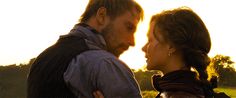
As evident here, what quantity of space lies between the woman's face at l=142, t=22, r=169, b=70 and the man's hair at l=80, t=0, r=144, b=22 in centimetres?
29

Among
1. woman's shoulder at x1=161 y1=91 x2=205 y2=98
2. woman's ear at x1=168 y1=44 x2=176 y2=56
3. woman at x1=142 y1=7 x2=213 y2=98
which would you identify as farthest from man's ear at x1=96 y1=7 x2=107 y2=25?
woman's shoulder at x1=161 y1=91 x2=205 y2=98

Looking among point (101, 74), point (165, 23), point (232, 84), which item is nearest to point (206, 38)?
point (165, 23)

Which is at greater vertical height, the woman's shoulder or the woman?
the woman

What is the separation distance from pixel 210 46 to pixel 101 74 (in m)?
1.14

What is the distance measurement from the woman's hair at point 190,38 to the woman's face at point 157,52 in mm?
47

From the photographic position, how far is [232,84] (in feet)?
204

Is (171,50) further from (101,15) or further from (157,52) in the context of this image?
(101,15)

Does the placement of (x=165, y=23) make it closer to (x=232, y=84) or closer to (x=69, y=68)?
(x=69, y=68)

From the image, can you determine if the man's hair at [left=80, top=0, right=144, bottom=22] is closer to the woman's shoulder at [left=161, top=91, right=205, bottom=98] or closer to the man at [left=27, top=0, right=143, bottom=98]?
the man at [left=27, top=0, right=143, bottom=98]

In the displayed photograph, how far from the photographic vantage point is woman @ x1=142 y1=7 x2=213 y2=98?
4.26 metres

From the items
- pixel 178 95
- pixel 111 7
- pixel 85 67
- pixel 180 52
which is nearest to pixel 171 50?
pixel 180 52

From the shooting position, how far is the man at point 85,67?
3.68m

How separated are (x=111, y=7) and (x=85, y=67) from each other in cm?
75

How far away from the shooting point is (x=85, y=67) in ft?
12.2
